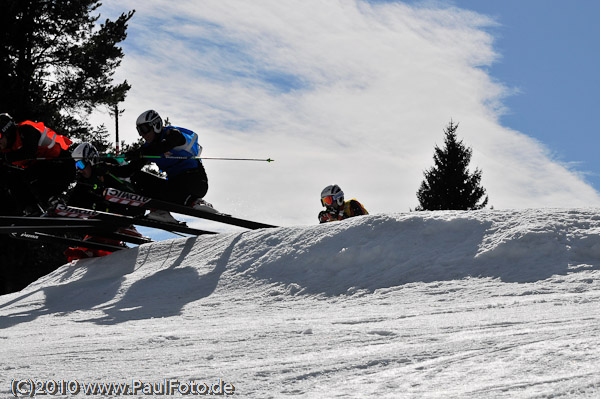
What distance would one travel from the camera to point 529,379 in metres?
2.99

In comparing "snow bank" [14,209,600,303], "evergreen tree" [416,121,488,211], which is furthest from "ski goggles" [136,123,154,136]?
"evergreen tree" [416,121,488,211]

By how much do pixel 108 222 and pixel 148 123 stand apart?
159cm

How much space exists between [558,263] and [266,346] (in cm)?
310

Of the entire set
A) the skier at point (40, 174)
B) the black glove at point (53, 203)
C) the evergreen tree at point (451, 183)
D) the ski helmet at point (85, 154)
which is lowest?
the black glove at point (53, 203)

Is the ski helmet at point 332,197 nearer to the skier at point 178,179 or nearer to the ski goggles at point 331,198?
the ski goggles at point 331,198

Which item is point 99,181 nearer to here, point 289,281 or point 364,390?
point 289,281

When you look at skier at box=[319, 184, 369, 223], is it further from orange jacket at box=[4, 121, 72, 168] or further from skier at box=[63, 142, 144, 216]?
orange jacket at box=[4, 121, 72, 168]

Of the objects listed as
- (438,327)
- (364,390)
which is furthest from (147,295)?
(364,390)

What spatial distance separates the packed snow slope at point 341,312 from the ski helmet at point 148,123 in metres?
1.55

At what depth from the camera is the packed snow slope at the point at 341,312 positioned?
3.29 metres

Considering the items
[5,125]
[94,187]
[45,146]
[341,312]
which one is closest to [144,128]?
[45,146]

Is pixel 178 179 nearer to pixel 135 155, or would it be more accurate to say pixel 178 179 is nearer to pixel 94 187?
pixel 135 155

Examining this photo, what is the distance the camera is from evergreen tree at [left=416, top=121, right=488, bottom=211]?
1164 inches

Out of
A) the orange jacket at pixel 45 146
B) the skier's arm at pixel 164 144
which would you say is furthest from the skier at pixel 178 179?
the orange jacket at pixel 45 146
